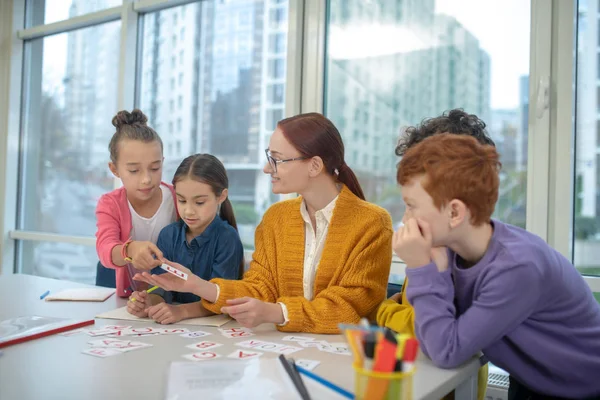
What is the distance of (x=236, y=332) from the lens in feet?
4.76

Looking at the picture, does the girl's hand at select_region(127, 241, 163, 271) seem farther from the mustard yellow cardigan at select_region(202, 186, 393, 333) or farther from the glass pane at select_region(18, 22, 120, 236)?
the glass pane at select_region(18, 22, 120, 236)

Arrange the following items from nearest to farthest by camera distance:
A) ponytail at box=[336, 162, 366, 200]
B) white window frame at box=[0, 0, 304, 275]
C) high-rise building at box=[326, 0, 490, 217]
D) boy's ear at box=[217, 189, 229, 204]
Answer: ponytail at box=[336, 162, 366, 200] < boy's ear at box=[217, 189, 229, 204] < high-rise building at box=[326, 0, 490, 217] < white window frame at box=[0, 0, 304, 275]

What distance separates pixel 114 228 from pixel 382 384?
1.48 meters

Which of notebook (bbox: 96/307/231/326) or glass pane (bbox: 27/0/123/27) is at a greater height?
glass pane (bbox: 27/0/123/27)

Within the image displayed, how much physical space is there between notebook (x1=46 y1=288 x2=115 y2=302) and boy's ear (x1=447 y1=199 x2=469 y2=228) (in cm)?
131

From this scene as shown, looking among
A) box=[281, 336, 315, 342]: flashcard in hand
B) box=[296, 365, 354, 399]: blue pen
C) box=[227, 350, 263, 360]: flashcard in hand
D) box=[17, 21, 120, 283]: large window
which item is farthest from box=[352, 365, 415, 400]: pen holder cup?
box=[17, 21, 120, 283]: large window

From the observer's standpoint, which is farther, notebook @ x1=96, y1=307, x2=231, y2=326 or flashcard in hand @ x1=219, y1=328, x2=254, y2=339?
notebook @ x1=96, y1=307, x2=231, y2=326

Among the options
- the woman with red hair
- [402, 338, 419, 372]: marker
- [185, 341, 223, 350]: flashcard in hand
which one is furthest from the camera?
the woman with red hair

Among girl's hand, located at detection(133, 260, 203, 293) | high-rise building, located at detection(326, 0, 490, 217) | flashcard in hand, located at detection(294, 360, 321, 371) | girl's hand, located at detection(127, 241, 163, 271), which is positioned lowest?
flashcard in hand, located at detection(294, 360, 321, 371)

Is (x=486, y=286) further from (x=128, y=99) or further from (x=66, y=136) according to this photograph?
(x=66, y=136)

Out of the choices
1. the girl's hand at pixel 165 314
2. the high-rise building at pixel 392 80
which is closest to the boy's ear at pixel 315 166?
the girl's hand at pixel 165 314

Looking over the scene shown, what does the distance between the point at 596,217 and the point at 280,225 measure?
57.8 inches

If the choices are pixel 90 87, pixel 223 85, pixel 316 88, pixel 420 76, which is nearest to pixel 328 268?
pixel 420 76

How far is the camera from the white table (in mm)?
1014
